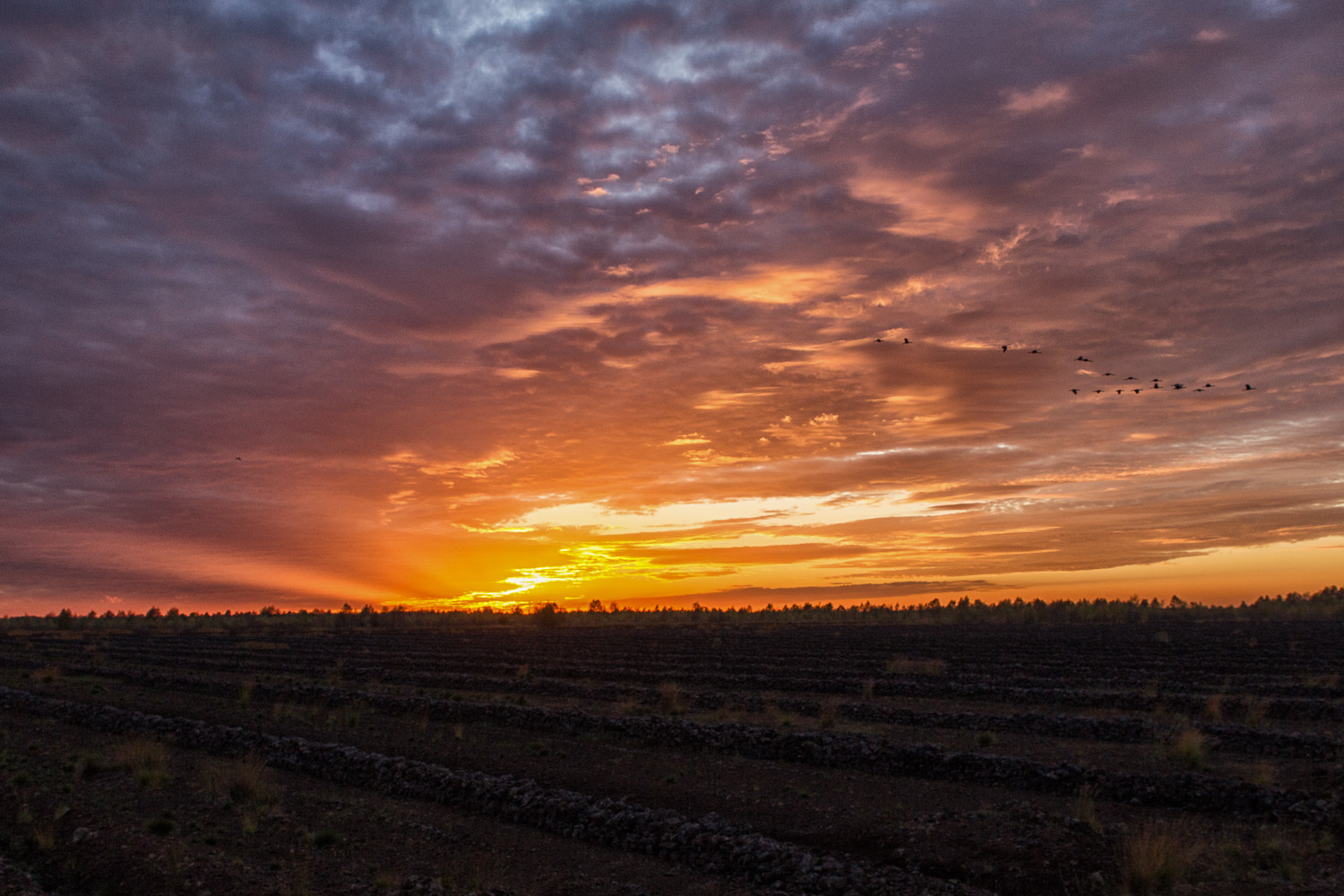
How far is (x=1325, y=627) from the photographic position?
6344 cm

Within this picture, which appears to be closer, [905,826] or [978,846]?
[978,846]

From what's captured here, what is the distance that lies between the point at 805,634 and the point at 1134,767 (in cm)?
5223

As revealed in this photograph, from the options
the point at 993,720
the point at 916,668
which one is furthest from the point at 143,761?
the point at 916,668

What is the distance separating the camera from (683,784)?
16297mm

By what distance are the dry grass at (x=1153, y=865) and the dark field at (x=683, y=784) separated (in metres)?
0.04

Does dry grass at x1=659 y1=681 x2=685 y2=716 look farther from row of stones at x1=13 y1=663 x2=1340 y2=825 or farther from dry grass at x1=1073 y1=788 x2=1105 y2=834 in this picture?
dry grass at x1=1073 y1=788 x2=1105 y2=834

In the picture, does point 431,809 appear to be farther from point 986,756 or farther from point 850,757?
point 986,756

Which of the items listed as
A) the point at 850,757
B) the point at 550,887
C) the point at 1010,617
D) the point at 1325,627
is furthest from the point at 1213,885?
the point at 1010,617

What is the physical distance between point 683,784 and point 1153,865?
851cm

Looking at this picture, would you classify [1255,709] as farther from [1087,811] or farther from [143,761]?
[143,761]

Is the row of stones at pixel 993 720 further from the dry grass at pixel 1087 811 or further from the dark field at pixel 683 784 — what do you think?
the dry grass at pixel 1087 811

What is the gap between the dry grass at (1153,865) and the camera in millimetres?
10406

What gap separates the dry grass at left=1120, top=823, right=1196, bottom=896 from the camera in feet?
34.1

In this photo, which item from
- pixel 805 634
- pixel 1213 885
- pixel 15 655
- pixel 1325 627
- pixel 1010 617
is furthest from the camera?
pixel 1010 617
